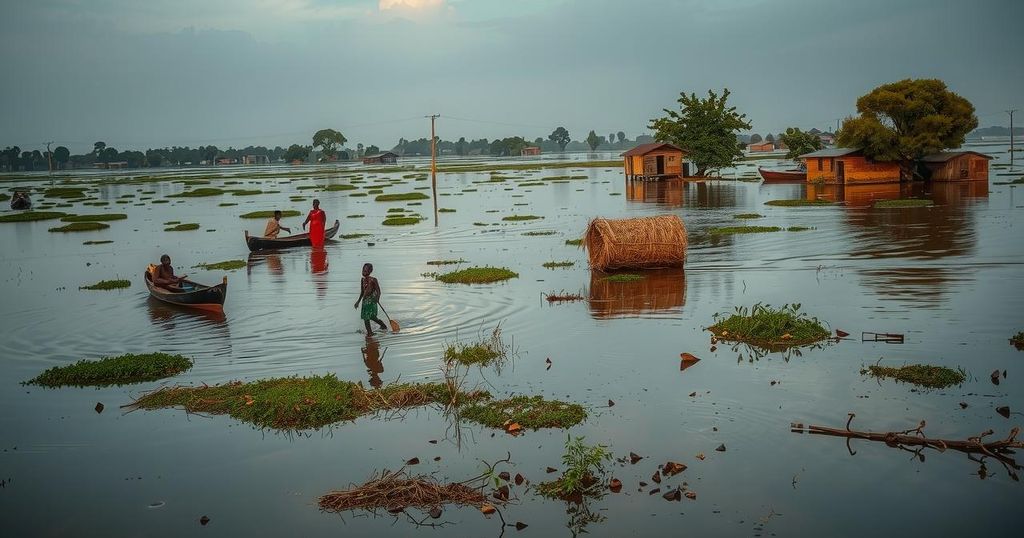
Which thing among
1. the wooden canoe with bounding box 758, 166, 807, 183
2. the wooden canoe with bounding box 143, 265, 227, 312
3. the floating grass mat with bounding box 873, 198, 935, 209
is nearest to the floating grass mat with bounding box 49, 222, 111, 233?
the wooden canoe with bounding box 143, 265, 227, 312

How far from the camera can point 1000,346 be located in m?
13.5

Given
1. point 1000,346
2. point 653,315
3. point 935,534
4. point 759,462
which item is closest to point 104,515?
point 759,462

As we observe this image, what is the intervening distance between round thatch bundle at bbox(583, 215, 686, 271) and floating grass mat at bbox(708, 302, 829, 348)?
21.7 feet

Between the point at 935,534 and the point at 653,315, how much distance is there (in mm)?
9487

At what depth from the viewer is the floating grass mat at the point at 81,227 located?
4284cm

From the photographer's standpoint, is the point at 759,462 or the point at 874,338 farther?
the point at 874,338

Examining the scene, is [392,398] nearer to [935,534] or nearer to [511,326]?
[511,326]

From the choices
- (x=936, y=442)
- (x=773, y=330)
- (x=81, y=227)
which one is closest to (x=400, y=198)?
(x=81, y=227)

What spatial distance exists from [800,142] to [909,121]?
903 inches

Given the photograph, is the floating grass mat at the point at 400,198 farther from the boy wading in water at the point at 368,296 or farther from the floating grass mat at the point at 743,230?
the boy wading in water at the point at 368,296

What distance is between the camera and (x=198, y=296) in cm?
1892

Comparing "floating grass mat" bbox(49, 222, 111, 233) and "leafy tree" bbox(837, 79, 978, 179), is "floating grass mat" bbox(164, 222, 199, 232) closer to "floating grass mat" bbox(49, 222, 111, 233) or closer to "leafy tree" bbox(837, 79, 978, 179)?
"floating grass mat" bbox(49, 222, 111, 233)

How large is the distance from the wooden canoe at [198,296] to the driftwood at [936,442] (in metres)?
A: 13.1

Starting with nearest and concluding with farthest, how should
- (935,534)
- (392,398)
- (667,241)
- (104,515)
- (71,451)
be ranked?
(935,534) → (104,515) → (71,451) → (392,398) → (667,241)
